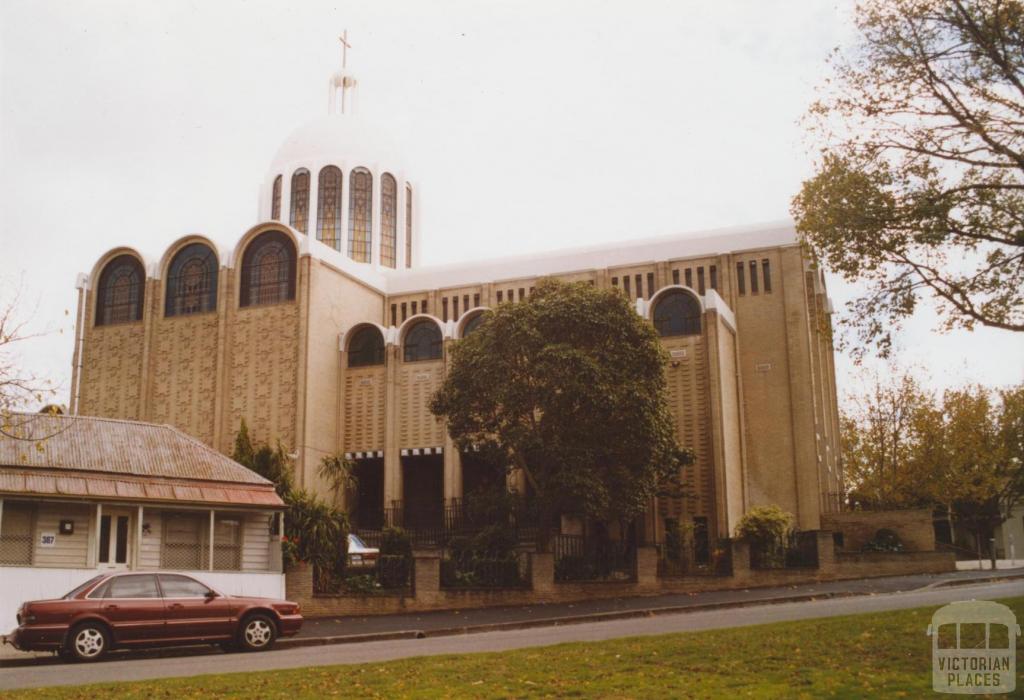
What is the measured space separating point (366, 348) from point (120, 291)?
11.4 meters

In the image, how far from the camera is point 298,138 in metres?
53.9

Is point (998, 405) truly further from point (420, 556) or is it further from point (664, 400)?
point (420, 556)

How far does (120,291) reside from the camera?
45.5m

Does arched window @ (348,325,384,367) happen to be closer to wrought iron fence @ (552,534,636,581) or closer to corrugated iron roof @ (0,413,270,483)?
wrought iron fence @ (552,534,636,581)

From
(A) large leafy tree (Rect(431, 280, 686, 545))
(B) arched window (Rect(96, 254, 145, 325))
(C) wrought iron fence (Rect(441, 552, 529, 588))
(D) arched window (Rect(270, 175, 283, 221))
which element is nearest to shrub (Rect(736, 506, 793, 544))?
(A) large leafy tree (Rect(431, 280, 686, 545))

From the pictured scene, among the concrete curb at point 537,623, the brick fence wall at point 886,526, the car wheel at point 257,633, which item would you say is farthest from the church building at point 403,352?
the car wheel at point 257,633

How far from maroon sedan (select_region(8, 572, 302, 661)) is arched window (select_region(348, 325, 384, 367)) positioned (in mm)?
25076

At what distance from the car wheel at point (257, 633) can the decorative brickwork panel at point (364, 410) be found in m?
24.0

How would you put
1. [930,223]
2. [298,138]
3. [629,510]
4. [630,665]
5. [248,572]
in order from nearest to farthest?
[630,665]
[930,223]
[248,572]
[629,510]
[298,138]

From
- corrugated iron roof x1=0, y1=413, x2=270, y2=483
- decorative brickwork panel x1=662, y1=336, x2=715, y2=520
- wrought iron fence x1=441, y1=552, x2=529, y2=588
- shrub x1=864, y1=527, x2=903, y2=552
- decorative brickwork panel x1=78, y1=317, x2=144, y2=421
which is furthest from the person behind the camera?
decorative brickwork panel x1=78, y1=317, x2=144, y2=421

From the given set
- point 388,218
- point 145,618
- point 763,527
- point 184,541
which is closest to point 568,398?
point 763,527

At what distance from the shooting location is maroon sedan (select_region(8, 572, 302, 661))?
625 inches

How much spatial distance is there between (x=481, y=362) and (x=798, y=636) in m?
17.3

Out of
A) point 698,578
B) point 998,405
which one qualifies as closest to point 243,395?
point 698,578
